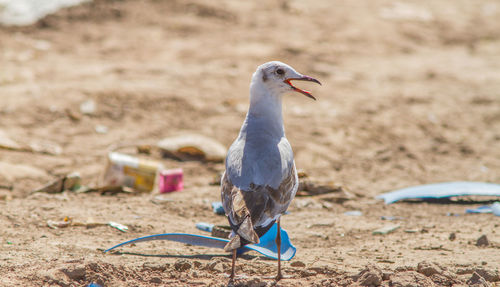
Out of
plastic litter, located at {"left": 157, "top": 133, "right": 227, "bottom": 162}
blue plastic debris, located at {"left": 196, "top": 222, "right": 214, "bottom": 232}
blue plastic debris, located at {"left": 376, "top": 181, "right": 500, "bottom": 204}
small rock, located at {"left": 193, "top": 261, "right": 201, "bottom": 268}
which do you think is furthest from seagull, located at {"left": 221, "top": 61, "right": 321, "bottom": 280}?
plastic litter, located at {"left": 157, "top": 133, "right": 227, "bottom": 162}

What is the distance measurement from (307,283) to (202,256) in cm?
86

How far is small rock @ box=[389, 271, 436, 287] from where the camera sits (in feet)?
11.2

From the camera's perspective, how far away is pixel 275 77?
4.20m

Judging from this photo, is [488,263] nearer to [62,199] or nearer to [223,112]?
[62,199]

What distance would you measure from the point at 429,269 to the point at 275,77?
1.60m

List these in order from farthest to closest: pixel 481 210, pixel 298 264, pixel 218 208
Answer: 1. pixel 481 210
2. pixel 218 208
3. pixel 298 264

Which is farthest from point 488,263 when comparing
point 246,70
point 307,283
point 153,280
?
point 246,70

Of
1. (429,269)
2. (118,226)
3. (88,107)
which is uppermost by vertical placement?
(429,269)

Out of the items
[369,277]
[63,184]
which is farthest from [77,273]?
[63,184]

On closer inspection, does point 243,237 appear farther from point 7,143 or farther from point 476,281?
point 7,143

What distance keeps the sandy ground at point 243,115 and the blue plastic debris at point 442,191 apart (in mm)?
106

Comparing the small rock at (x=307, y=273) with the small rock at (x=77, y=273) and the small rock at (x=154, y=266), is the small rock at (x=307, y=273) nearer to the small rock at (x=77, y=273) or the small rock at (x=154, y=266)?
the small rock at (x=154, y=266)

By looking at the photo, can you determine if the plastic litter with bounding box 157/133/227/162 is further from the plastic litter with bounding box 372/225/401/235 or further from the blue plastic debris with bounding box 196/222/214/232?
the plastic litter with bounding box 372/225/401/235

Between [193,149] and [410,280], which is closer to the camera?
[410,280]
